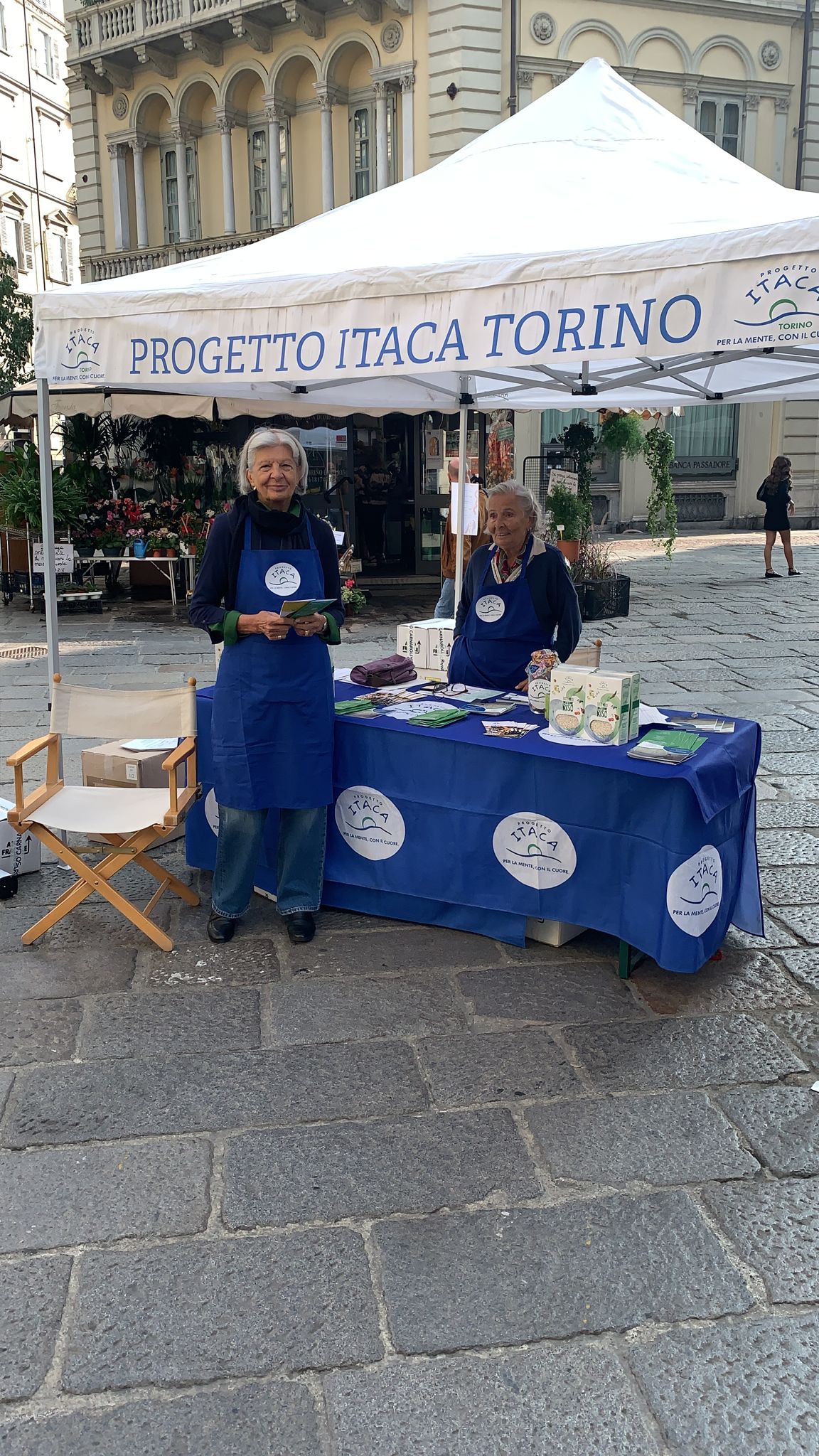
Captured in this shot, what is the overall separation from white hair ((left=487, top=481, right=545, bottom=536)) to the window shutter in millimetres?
39046

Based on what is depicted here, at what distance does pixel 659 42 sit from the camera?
2000cm

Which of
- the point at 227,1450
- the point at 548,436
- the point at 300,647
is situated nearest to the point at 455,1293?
the point at 227,1450

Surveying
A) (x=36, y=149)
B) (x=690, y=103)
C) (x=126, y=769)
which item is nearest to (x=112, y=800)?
(x=126, y=769)

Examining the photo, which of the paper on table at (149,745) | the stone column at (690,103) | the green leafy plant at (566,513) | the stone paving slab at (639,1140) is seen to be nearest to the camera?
the stone paving slab at (639,1140)

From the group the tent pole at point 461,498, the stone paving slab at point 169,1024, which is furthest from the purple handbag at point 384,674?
the stone paving slab at point 169,1024

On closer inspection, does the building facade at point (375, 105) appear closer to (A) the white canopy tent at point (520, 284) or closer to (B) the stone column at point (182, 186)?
(B) the stone column at point (182, 186)

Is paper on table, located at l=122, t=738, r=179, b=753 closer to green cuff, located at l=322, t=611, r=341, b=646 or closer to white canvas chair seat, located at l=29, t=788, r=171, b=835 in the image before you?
white canvas chair seat, located at l=29, t=788, r=171, b=835

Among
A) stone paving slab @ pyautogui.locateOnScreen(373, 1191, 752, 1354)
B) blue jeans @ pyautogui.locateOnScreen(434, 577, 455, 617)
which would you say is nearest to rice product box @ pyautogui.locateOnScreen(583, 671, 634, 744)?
stone paving slab @ pyautogui.locateOnScreen(373, 1191, 752, 1354)

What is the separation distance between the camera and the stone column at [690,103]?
20.4 m

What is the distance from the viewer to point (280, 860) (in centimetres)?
422

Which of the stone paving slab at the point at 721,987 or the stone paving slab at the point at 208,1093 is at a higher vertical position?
the stone paving slab at the point at 721,987

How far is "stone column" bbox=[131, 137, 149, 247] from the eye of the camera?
23.3m

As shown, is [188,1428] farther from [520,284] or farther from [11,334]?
[11,334]

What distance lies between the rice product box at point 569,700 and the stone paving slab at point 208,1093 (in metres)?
Result: 1.25
